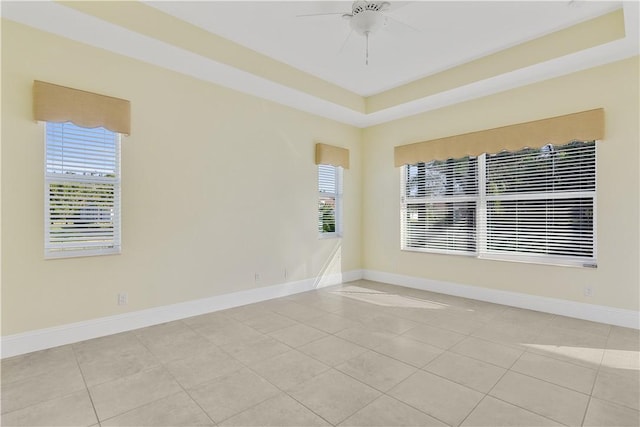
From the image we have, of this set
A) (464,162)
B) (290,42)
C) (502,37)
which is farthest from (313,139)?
(502,37)

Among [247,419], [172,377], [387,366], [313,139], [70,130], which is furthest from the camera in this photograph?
[313,139]

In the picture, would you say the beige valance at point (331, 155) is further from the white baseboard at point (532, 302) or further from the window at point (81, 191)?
the window at point (81, 191)

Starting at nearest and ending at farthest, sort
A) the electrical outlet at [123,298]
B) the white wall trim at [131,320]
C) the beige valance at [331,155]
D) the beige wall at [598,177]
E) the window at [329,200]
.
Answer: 1. the white wall trim at [131,320]
2. the electrical outlet at [123,298]
3. the beige wall at [598,177]
4. the beige valance at [331,155]
5. the window at [329,200]

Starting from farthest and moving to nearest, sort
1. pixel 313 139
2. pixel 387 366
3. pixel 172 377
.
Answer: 1. pixel 313 139
2. pixel 387 366
3. pixel 172 377

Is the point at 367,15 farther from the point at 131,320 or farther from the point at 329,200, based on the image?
the point at 131,320

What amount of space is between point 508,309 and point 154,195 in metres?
4.46

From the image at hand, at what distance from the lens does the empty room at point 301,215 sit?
2285 mm

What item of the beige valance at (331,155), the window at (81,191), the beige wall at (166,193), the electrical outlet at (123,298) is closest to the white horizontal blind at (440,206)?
the beige valance at (331,155)

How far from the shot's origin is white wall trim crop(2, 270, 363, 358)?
281cm

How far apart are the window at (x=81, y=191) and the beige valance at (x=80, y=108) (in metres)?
0.12

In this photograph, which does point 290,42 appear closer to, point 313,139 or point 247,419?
point 313,139

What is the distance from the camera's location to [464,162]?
480cm

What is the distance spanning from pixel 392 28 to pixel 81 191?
11.6 ft

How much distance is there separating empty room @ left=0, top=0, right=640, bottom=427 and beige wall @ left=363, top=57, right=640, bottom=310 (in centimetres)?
2
